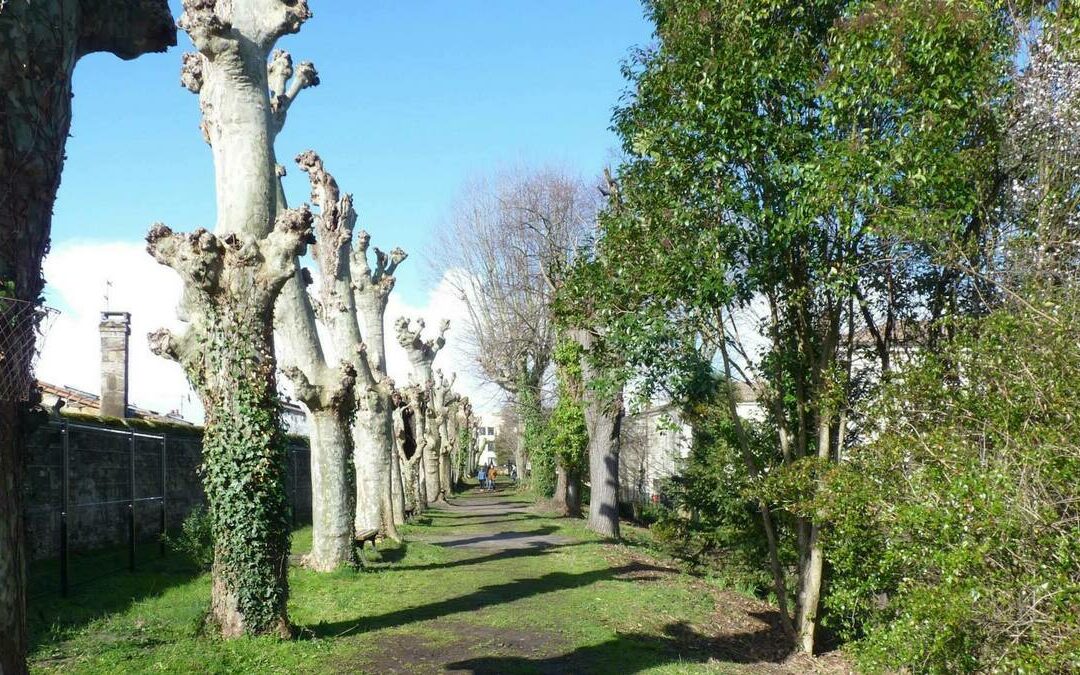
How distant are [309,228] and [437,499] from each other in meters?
29.7

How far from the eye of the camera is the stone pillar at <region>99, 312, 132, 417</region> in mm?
19156

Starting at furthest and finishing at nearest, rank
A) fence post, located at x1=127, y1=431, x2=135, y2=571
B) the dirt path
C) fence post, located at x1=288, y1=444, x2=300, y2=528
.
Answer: fence post, located at x1=288, y1=444, x2=300, y2=528 → fence post, located at x1=127, y1=431, x2=135, y2=571 → the dirt path

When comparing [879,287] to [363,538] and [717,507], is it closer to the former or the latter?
[717,507]

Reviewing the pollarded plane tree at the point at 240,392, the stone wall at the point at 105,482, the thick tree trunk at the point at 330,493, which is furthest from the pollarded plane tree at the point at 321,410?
the pollarded plane tree at the point at 240,392

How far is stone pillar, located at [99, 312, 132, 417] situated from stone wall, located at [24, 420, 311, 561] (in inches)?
114

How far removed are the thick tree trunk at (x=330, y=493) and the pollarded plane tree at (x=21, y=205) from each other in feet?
30.7

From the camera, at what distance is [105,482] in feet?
43.7

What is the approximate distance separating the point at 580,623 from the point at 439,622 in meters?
1.69

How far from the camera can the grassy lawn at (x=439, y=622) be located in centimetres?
843

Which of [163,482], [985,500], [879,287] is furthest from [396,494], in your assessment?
[985,500]

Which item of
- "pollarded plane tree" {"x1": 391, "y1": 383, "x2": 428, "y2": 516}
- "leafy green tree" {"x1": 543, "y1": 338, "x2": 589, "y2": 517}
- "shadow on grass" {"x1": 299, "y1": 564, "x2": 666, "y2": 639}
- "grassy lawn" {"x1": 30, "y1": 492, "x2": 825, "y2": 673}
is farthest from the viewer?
"leafy green tree" {"x1": 543, "y1": 338, "x2": 589, "y2": 517}

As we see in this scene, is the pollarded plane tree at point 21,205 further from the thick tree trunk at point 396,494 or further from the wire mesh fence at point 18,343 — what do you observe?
the thick tree trunk at point 396,494

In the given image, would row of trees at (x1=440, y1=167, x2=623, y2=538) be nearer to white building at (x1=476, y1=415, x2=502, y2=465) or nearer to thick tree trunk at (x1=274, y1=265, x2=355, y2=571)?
thick tree trunk at (x1=274, y1=265, x2=355, y2=571)

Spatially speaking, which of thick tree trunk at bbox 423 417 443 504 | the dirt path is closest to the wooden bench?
the dirt path
